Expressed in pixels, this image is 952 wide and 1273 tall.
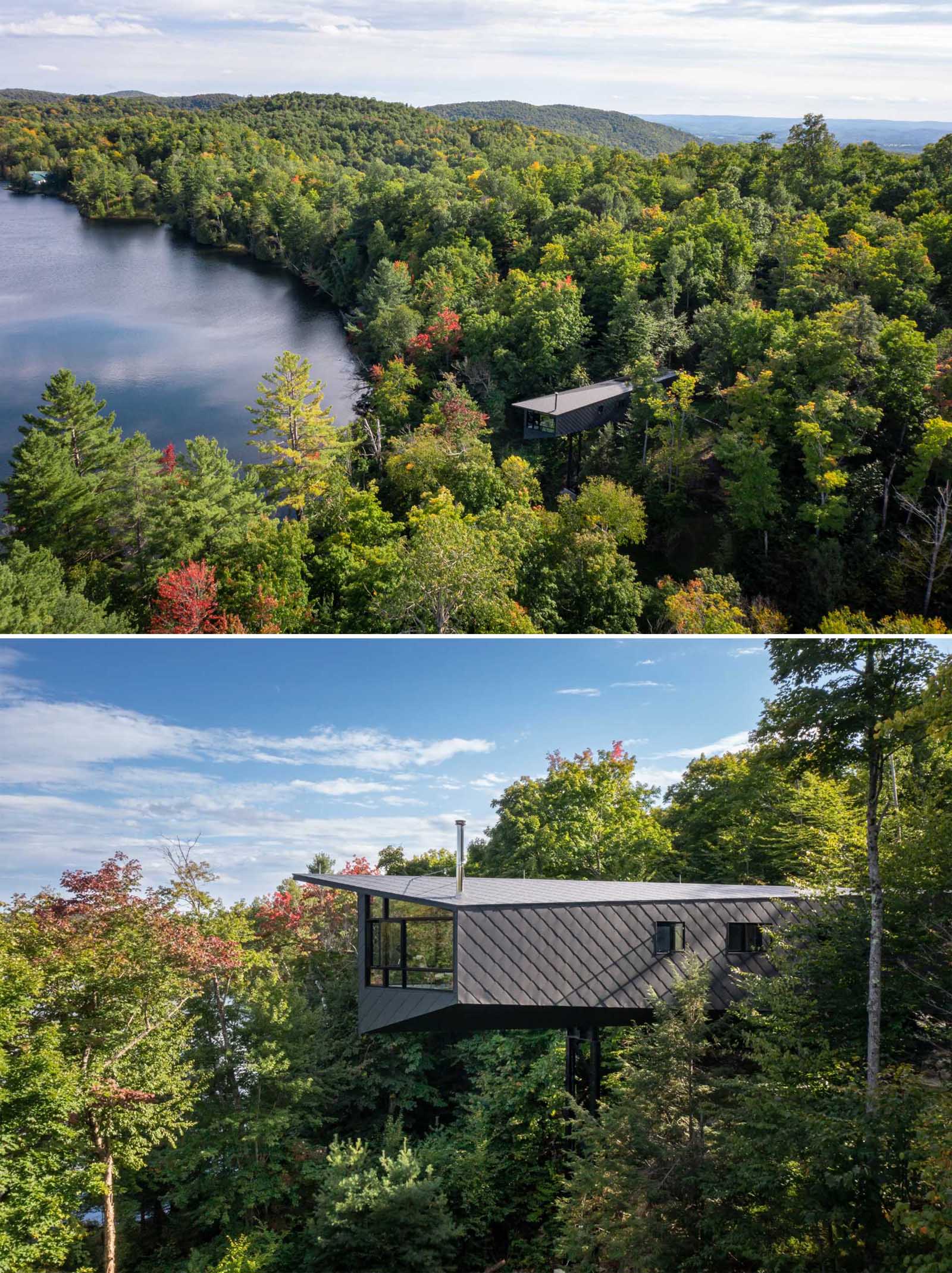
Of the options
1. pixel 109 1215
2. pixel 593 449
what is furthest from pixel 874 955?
pixel 593 449

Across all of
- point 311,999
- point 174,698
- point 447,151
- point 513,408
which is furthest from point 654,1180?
point 447,151

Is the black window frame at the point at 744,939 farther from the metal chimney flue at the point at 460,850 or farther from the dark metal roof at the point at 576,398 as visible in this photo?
the dark metal roof at the point at 576,398

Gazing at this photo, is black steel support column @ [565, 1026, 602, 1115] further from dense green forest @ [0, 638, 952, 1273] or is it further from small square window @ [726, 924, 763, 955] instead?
small square window @ [726, 924, 763, 955]

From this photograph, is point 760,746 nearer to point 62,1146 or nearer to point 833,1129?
point 833,1129

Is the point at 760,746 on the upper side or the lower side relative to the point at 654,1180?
upper

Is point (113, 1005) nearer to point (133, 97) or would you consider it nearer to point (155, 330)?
point (155, 330)

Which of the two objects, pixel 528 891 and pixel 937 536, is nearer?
pixel 528 891

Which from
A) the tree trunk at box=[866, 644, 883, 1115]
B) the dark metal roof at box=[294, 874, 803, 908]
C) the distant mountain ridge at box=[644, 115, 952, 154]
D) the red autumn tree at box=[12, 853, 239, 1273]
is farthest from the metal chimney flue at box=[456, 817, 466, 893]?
the distant mountain ridge at box=[644, 115, 952, 154]
